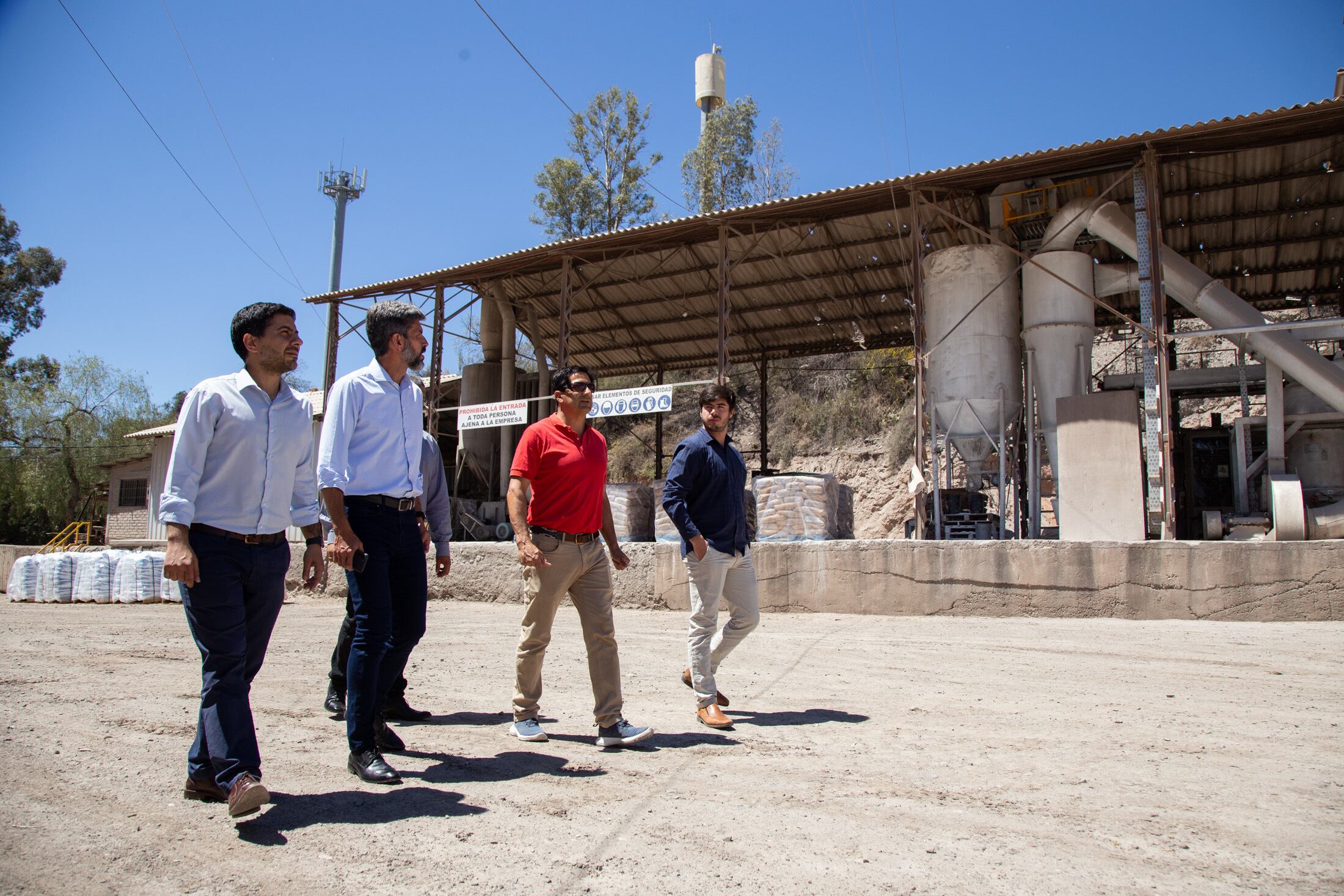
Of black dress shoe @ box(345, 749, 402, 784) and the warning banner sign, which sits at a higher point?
the warning banner sign

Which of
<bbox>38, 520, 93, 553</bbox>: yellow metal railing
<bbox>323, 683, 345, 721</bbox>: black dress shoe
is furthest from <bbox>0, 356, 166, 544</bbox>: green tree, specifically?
<bbox>323, 683, 345, 721</bbox>: black dress shoe

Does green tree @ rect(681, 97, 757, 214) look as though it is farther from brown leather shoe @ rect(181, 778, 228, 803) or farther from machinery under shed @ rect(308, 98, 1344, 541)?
brown leather shoe @ rect(181, 778, 228, 803)

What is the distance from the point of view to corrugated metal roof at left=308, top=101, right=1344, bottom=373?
479 inches

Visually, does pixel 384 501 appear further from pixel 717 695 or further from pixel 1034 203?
pixel 1034 203

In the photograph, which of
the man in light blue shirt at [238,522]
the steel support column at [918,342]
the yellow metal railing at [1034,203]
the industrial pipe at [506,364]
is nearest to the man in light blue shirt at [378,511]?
the man in light blue shirt at [238,522]

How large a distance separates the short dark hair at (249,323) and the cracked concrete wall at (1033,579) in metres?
7.77

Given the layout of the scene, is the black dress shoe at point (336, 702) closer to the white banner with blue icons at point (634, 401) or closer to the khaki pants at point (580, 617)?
the khaki pants at point (580, 617)

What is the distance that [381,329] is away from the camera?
3.75m

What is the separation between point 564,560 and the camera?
3932 millimetres

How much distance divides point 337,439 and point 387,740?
1.38 m

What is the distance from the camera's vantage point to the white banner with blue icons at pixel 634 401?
14.4m

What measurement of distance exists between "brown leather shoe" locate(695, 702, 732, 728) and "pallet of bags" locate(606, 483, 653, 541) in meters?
9.87

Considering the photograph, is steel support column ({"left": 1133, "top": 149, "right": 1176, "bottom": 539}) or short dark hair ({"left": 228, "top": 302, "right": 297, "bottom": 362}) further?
steel support column ({"left": 1133, "top": 149, "right": 1176, "bottom": 539})

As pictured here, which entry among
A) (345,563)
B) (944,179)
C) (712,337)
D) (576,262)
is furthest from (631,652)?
(712,337)
